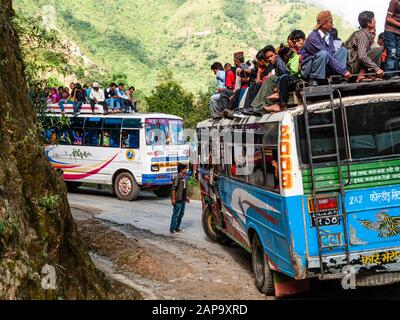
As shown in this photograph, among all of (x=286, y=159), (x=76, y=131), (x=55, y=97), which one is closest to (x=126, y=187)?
(x=76, y=131)

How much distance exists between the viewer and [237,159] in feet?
32.6

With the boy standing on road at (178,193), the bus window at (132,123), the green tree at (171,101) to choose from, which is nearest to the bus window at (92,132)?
the bus window at (132,123)

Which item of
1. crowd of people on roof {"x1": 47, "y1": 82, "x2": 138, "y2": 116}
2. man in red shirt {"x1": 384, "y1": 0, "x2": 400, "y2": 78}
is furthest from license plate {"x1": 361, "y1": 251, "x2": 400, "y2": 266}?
crowd of people on roof {"x1": 47, "y1": 82, "x2": 138, "y2": 116}

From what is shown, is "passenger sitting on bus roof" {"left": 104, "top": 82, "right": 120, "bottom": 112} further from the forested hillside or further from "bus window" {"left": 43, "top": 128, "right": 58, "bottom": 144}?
the forested hillside

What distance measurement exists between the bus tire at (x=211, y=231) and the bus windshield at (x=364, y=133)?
6.18 meters

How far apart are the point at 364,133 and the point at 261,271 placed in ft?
9.73

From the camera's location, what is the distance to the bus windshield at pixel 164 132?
67.0 ft

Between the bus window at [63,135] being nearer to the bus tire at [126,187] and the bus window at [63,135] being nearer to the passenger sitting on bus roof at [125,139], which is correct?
the passenger sitting on bus roof at [125,139]

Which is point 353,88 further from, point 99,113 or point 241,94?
point 99,113

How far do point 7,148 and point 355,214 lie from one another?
14.1ft

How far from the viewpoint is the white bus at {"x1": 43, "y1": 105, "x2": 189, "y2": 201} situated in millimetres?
20422

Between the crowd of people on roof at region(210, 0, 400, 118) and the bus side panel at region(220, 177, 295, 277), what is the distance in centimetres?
126
